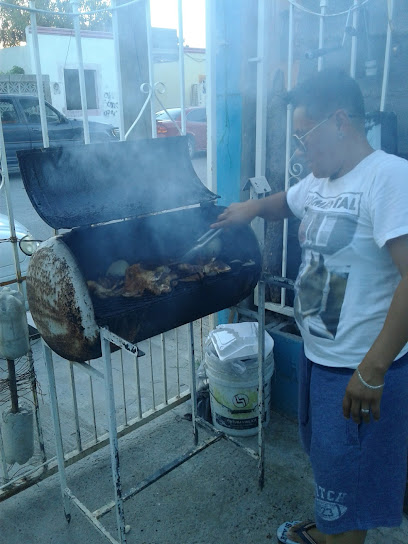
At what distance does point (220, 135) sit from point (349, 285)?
2.18 metres

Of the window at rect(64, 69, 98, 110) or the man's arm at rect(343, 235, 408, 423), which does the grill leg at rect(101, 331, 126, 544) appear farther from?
the window at rect(64, 69, 98, 110)

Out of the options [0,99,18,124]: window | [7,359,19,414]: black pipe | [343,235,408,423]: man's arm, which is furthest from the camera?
[0,99,18,124]: window

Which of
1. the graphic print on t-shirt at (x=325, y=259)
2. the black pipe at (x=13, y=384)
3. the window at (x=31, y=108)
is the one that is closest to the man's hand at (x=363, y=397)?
the graphic print on t-shirt at (x=325, y=259)

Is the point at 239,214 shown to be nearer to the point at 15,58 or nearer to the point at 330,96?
the point at 330,96

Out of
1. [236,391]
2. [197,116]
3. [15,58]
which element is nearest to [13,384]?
[236,391]

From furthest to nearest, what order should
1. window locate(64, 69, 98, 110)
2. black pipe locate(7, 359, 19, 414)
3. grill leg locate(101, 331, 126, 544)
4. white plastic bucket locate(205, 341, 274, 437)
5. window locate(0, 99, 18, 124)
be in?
window locate(0, 99, 18, 124) → window locate(64, 69, 98, 110) → white plastic bucket locate(205, 341, 274, 437) → black pipe locate(7, 359, 19, 414) → grill leg locate(101, 331, 126, 544)

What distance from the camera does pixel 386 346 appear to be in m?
1.56

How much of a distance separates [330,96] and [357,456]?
1.35m

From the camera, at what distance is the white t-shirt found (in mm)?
1575

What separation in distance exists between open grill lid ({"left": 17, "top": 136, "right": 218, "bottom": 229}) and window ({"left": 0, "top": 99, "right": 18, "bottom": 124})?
6262 millimetres

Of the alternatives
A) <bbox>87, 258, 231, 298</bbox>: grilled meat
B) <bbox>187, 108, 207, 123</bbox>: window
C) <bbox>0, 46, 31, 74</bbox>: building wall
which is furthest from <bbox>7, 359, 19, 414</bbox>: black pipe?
<bbox>0, 46, 31, 74</bbox>: building wall

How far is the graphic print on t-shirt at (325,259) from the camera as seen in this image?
1715mm

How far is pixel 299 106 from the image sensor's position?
1793 millimetres

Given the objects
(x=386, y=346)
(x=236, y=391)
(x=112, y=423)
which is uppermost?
(x=386, y=346)
